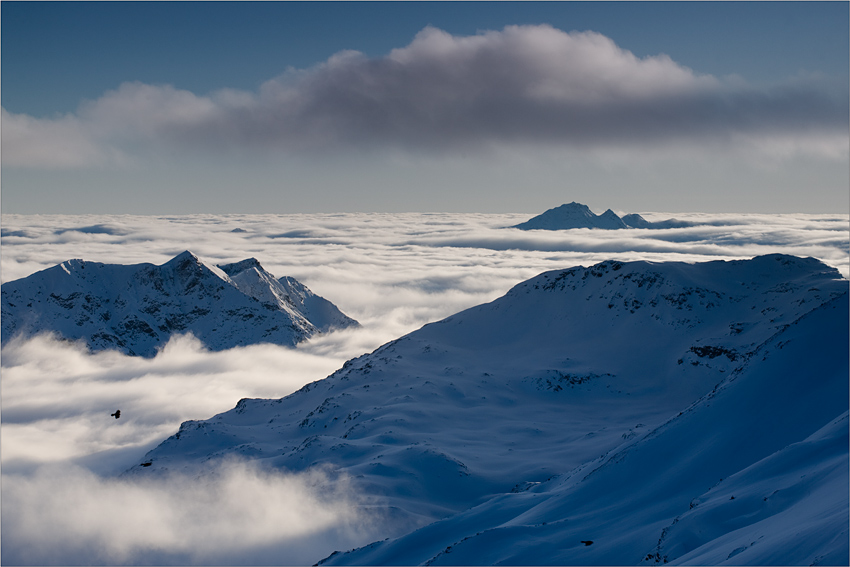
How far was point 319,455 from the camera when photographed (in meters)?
86.9

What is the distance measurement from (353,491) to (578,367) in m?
56.9

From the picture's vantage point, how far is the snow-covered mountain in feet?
102

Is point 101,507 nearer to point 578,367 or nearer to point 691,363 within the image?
point 578,367

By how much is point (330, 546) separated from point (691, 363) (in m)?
72.5


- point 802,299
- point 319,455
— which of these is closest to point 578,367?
point 802,299

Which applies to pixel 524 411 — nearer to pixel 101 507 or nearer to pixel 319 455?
pixel 319 455

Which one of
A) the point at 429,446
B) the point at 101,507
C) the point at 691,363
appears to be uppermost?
the point at 691,363

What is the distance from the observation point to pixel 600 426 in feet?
305

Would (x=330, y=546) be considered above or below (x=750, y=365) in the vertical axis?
below

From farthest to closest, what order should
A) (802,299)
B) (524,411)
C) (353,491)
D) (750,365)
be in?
(802,299), (524,411), (353,491), (750,365)

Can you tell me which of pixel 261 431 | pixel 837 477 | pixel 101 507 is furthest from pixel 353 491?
pixel 101 507

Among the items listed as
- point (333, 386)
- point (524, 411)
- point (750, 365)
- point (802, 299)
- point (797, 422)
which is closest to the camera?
point (797, 422)

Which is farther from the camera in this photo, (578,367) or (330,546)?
(578,367)

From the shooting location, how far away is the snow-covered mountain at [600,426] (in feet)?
102
